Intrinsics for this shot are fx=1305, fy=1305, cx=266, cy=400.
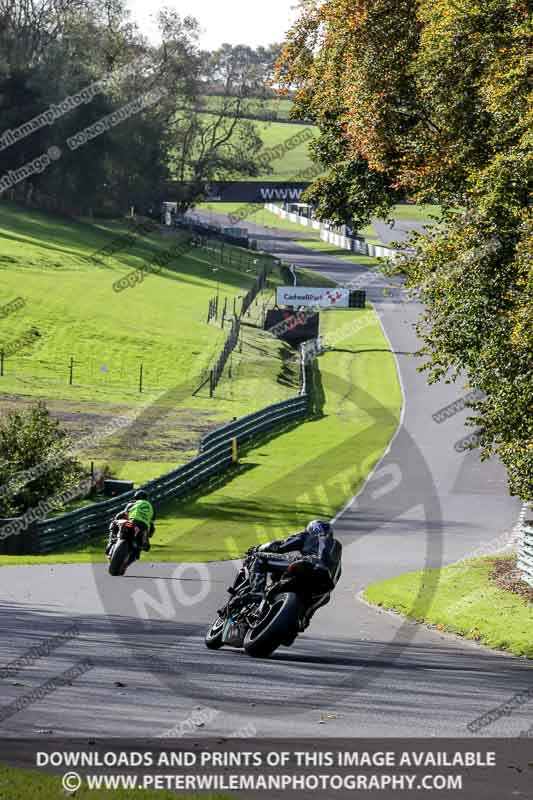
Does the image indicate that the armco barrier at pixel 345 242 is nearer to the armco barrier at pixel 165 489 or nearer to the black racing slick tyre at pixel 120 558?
the armco barrier at pixel 165 489

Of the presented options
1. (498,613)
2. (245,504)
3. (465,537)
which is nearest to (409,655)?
(498,613)

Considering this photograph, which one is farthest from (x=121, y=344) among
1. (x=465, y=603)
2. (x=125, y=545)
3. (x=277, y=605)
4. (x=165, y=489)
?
(x=277, y=605)

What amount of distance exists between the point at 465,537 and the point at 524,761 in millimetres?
21397

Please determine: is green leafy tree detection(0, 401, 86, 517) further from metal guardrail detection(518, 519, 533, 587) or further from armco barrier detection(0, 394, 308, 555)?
metal guardrail detection(518, 519, 533, 587)

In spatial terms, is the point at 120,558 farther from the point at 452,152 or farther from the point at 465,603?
the point at 452,152

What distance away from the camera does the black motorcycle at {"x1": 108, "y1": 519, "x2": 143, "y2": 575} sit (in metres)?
22.4

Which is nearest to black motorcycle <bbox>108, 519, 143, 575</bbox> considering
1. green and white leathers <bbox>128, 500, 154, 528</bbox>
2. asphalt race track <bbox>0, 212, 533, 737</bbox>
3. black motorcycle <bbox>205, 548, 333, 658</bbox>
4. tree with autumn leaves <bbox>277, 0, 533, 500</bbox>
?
green and white leathers <bbox>128, 500, 154, 528</bbox>

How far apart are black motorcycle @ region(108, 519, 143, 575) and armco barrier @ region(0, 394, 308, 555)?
653 cm

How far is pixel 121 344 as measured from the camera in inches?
2633

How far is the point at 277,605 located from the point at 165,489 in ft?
78.1

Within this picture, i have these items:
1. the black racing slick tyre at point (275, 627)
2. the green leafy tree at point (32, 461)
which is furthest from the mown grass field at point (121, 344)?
the black racing slick tyre at point (275, 627)

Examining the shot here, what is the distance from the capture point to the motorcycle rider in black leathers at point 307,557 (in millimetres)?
13000

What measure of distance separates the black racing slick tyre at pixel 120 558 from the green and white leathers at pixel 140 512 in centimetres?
45

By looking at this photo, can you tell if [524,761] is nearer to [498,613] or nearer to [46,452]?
[498,613]
